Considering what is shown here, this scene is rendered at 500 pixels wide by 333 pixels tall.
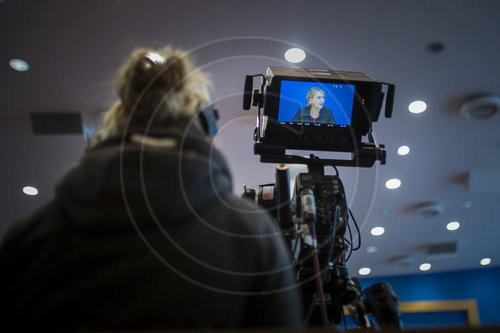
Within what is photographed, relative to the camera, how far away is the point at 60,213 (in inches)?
29.2

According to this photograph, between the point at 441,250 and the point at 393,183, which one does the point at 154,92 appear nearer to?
the point at 393,183

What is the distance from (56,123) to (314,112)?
256 cm

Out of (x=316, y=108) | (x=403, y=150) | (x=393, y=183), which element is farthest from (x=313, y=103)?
(x=393, y=183)

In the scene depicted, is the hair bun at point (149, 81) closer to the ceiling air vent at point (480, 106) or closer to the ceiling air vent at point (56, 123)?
the ceiling air vent at point (56, 123)

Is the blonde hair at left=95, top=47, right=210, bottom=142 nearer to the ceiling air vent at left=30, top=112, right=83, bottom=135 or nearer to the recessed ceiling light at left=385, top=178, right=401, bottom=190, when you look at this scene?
the ceiling air vent at left=30, top=112, right=83, bottom=135

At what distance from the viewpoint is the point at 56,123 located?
3422mm

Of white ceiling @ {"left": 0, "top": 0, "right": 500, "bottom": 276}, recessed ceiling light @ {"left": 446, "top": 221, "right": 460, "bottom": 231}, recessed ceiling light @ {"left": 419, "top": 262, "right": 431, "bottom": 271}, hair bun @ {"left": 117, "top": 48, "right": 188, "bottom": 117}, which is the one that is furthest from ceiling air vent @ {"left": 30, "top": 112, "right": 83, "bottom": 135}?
recessed ceiling light @ {"left": 419, "top": 262, "right": 431, "bottom": 271}

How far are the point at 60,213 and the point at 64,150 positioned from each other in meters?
3.27

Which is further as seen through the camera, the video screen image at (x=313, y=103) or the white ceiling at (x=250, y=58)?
the white ceiling at (x=250, y=58)

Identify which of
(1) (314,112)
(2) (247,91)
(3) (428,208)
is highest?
(3) (428,208)

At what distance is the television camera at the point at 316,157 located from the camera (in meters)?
1.36

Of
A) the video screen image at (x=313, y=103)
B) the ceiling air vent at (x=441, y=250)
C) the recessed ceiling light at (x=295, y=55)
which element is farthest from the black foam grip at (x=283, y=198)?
the ceiling air vent at (x=441, y=250)

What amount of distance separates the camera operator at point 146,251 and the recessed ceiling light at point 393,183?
12.9 feet

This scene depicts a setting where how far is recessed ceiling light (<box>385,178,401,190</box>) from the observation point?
4438 mm
